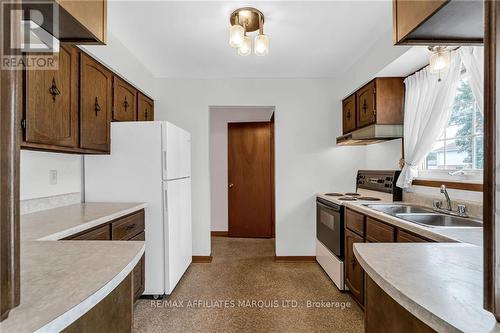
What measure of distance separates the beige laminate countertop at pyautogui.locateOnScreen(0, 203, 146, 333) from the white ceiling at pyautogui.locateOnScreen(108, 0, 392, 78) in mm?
1699

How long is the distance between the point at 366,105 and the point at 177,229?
231cm

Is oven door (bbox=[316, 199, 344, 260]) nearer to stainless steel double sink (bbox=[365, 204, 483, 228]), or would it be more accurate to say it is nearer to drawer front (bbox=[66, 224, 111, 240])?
stainless steel double sink (bbox=[365, 204, 483, 228])

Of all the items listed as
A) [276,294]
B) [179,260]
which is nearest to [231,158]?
[179,260]

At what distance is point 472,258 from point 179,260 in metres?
2.37

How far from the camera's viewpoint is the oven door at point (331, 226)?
2.55 meters

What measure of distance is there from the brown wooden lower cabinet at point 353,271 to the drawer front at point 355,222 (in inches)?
1.8

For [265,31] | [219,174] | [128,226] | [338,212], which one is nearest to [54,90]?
[128,226]

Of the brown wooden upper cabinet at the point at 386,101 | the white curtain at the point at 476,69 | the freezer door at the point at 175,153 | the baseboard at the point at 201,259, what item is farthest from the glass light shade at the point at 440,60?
the baseboard at the point at 201,259

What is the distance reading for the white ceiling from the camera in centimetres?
189

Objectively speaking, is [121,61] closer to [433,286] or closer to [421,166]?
[433,286]

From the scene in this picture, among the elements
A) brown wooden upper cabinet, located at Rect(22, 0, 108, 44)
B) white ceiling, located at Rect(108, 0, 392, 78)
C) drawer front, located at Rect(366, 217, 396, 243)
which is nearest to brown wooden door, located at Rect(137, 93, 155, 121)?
white ceiling, located at Rect(108, 0, 392, 78)

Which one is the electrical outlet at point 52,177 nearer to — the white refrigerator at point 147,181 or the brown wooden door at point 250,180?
the white refrigerator at point 147,181

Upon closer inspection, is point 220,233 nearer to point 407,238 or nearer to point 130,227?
point 130,227

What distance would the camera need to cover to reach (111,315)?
80 cm
